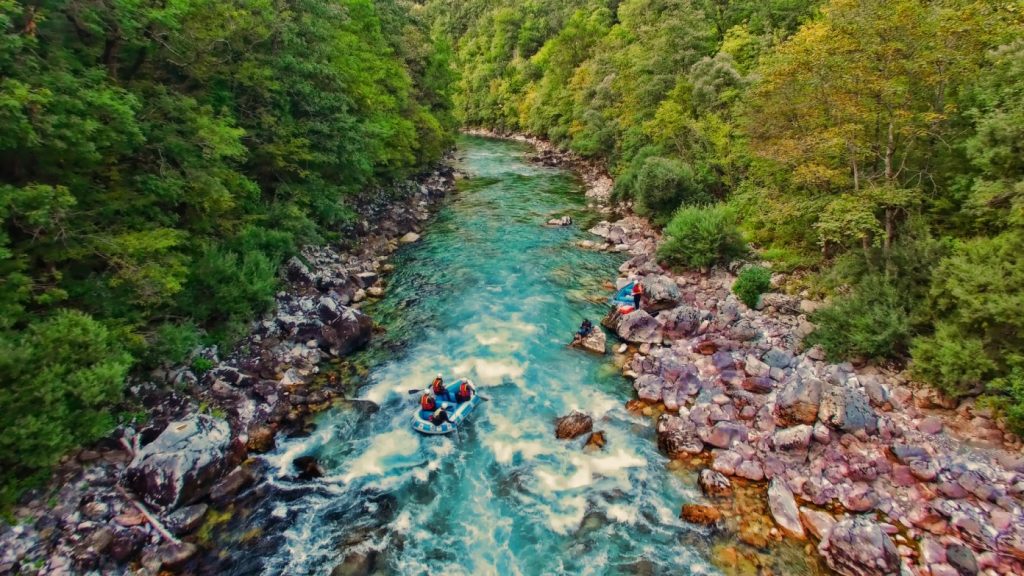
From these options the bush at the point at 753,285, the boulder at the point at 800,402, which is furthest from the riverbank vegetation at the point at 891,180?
the boulder at the point at 800,402

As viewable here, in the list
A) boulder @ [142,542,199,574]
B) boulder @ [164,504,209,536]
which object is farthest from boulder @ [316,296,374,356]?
boulder @ [142,542,199,574]

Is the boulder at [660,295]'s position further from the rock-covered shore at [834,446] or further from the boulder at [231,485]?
the boulder at [231,485]

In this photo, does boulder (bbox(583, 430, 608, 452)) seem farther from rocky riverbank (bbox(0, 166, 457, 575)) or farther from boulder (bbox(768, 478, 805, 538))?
rocky riverbank (bbox(0, 166, 457, 575))

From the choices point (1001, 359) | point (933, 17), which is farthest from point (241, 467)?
point (933, 17)

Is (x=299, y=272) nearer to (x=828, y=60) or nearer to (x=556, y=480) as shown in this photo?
(x=556, y=480)

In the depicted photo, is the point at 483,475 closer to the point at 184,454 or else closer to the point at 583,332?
the point at 184,454
